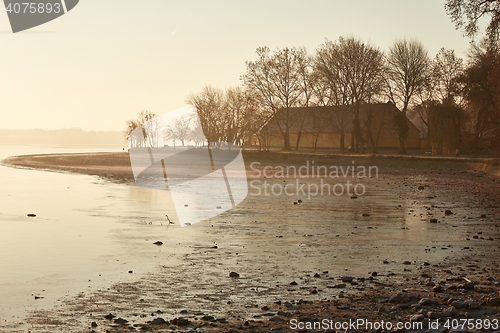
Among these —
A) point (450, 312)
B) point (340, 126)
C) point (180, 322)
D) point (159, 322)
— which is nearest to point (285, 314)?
point (180, 322)

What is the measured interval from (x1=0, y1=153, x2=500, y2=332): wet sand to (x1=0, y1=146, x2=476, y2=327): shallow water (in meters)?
0.06

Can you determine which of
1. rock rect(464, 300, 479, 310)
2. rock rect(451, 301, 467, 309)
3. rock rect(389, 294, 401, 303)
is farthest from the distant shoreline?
rock rect(464, 300, 479, 310)

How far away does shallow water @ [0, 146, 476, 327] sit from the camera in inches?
493

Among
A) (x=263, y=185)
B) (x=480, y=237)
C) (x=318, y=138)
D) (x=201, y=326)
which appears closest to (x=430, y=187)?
(x=263, y=185)

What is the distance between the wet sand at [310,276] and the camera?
989cm

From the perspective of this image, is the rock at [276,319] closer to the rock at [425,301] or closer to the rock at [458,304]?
the rock at [425,301]

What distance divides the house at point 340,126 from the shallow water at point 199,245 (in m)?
57.5

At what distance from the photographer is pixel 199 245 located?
17.6 metres

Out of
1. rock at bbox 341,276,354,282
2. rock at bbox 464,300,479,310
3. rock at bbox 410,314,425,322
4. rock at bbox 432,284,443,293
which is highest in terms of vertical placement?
rock at bbox 464,300,479,310

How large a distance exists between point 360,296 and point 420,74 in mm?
77160

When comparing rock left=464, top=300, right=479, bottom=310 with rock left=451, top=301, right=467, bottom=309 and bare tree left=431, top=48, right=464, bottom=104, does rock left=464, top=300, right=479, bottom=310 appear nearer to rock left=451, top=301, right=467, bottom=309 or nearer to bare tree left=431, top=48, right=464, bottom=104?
rock left=451, top=301, right=467, bottom=309

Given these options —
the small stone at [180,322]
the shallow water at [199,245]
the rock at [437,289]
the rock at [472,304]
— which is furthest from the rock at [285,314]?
the rock at [437,289]

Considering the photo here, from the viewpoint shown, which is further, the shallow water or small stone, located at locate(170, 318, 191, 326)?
the shallow water

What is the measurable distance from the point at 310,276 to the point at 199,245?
515 cm
